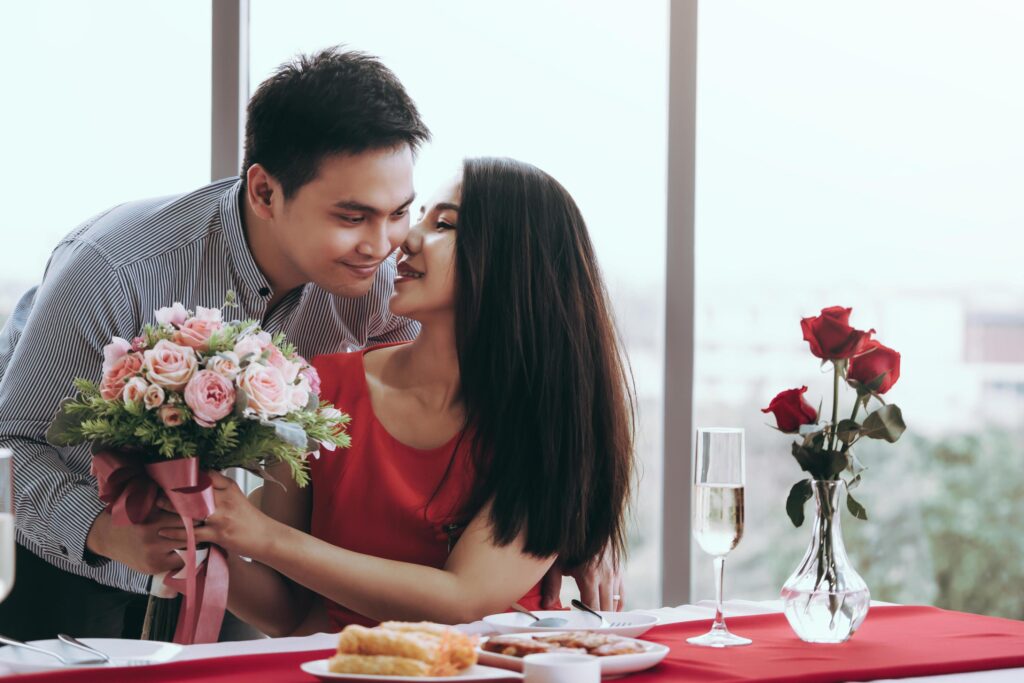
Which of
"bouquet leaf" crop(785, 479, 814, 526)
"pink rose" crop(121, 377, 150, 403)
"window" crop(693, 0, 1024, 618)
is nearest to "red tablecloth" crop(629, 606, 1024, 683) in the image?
"bouquet leaf" crop(785, 479, 814, 526)

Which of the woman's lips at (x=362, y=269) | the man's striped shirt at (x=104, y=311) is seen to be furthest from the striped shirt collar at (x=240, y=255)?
the woman's lips at (x=362, y=269)

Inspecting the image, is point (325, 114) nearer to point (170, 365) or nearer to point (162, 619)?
point (170, 365)

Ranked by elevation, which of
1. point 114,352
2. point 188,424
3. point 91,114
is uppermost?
point 91,114

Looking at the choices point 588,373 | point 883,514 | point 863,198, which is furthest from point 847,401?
point 588,373

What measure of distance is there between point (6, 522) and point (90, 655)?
0.29 m

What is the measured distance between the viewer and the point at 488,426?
85.3 inches

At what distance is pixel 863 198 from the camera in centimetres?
348

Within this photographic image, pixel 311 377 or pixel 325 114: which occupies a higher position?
pixel 325 114

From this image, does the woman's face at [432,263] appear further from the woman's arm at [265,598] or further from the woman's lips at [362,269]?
the woman's arm at [265,598]

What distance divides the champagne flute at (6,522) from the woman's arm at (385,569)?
0.53 meters

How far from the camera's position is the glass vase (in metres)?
1.62

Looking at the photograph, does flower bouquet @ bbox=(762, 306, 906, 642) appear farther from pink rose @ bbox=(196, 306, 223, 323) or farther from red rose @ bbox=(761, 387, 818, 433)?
pink rose @ bbox=(196, 306, 223, 323)

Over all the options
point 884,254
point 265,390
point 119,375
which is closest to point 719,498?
point 265,390

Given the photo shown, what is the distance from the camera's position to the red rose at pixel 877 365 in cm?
161
